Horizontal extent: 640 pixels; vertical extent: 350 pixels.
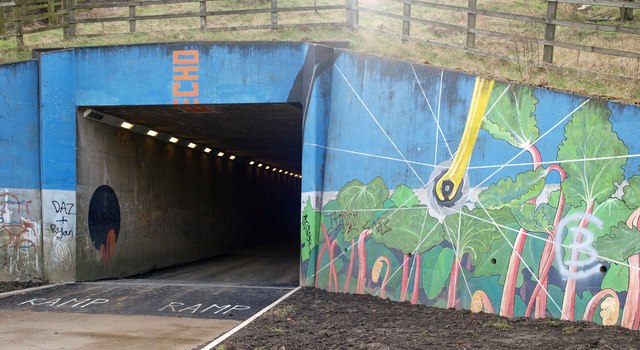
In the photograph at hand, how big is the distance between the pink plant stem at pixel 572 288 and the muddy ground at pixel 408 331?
0.60ft

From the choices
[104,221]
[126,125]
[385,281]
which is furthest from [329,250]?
[126,125]

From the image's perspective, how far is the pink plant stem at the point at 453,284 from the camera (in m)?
10.0

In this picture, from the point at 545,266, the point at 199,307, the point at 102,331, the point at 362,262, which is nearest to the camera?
the point at 545,266

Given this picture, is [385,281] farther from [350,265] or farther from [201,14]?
[201,14]

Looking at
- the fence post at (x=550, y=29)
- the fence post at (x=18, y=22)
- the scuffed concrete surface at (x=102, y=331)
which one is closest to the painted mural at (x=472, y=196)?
the fence post at (x=550, y=29)

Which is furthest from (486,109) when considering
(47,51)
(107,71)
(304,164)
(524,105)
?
(47,51)

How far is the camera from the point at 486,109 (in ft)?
32.9

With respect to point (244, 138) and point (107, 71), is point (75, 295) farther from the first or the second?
point (244, 138)

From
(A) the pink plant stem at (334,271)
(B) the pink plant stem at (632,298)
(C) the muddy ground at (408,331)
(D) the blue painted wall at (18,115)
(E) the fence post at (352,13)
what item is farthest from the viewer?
(D) the blue painted wall at (18,115)

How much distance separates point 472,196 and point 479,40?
7414 millimetres

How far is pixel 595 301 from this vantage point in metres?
8.21

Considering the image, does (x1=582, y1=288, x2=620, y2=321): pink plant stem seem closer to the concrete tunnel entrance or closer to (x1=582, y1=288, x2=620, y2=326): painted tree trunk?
(x1=582, y1=288, x2=620, y2=326): painted tree trunk

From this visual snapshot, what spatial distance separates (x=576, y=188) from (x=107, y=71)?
396 inches

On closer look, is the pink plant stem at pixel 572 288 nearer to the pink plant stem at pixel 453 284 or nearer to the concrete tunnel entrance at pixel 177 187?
the pink plant stem at pixel 453 284
